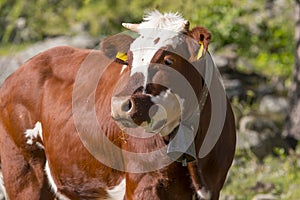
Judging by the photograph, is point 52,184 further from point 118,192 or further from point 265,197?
point 265,197

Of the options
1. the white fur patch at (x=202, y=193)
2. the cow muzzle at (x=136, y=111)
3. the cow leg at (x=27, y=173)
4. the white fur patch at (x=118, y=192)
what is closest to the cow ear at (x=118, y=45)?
the cow muzzle at (x=136, y=111)

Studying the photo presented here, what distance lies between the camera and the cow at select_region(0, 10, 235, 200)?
5961 millimetres

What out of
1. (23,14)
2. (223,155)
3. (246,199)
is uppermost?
(223,155)

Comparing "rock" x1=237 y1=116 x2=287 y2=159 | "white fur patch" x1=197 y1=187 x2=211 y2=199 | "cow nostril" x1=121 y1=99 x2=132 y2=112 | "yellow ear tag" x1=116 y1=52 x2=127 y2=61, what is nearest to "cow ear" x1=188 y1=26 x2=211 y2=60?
"yellow ear tag" x1=116 y1=52 x2=127 y2=61

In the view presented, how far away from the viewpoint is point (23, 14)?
18328 millimetres

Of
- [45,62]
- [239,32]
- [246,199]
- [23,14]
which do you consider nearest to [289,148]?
[246,199]

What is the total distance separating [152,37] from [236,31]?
8460 millimetres

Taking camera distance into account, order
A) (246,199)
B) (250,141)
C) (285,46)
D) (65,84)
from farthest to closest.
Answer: (285,46)
(250,141)
(246,199)
(65,84)

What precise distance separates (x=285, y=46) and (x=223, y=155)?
9343mm

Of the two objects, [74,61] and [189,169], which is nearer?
[189,169]

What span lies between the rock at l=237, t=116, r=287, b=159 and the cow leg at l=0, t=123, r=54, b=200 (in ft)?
16.0

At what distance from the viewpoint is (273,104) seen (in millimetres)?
14398

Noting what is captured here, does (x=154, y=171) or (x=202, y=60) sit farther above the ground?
(x=202, y=60)

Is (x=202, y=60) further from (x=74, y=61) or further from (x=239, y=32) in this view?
(x=239, y=32)
